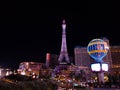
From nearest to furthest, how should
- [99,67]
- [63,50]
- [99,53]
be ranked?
[99,53] < [99,67] < [63,50]

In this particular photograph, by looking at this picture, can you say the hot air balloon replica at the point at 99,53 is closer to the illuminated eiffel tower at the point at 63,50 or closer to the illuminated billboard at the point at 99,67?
the illuminated billboard at the point at 99,67

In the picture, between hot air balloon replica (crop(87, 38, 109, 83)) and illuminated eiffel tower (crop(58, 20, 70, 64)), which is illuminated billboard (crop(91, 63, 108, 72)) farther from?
illuminated eiffel tower (crop(58, 20, 70, 64))

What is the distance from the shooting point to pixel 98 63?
62.6 meters

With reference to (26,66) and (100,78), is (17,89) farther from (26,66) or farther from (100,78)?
(26,66)

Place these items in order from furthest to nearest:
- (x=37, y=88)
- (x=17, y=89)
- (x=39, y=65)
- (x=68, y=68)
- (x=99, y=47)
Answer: (x=39, y=65) → (x=68, y=68) → (x=99, y=47) → (x=37, y=88) → (x=17, y=89)

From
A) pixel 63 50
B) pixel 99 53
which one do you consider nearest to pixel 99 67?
pixel 99 53

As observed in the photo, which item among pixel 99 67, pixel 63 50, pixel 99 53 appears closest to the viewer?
pixel 99 53

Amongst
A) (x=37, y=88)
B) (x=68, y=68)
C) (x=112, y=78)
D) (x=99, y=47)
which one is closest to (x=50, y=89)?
(x=37, y=88)

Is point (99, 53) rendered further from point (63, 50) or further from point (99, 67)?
point (63, 50)

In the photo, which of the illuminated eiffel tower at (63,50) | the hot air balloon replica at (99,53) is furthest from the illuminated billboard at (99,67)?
the illuminated eiffel tower at (63,50)

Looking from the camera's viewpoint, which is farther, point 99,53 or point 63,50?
point 63,50

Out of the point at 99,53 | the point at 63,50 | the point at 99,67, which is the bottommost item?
the point at 99,67

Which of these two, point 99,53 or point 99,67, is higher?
point 99,53

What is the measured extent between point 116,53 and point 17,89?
126595mm
